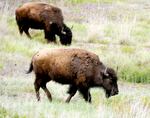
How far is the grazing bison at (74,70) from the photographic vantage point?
1324 centimetres

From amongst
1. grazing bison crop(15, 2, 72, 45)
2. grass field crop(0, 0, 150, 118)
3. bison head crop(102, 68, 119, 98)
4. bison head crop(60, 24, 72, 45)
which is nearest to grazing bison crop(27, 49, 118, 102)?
bison head crop(102, 68, 119, 98)

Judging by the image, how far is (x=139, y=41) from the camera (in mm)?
23531

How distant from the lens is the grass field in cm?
1078

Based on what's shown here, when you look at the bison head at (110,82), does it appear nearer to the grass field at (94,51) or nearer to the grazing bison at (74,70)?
the grazing bison at (74,70)

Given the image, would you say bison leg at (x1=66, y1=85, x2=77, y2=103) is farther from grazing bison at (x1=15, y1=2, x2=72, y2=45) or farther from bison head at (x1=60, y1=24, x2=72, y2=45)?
bison head at (x1=60, y1=24, x2=72, y2=45)

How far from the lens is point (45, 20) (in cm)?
2223

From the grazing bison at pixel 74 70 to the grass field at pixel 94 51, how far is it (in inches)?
14.6

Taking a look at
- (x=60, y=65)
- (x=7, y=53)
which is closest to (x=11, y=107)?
(x=60, y=65)

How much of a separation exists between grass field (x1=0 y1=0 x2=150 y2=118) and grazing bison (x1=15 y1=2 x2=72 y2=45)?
1.23 ft

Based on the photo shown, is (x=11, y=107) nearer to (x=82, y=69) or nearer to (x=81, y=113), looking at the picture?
(x=81, y=113)

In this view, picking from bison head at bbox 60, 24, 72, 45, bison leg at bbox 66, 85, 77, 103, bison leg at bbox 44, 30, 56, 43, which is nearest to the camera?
bison leg at bbox 66, 85, 77, 103

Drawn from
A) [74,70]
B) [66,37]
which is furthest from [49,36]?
[74,70]

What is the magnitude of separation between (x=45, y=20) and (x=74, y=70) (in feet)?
30.2

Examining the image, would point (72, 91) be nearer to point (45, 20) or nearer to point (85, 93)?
point (85, 93)
